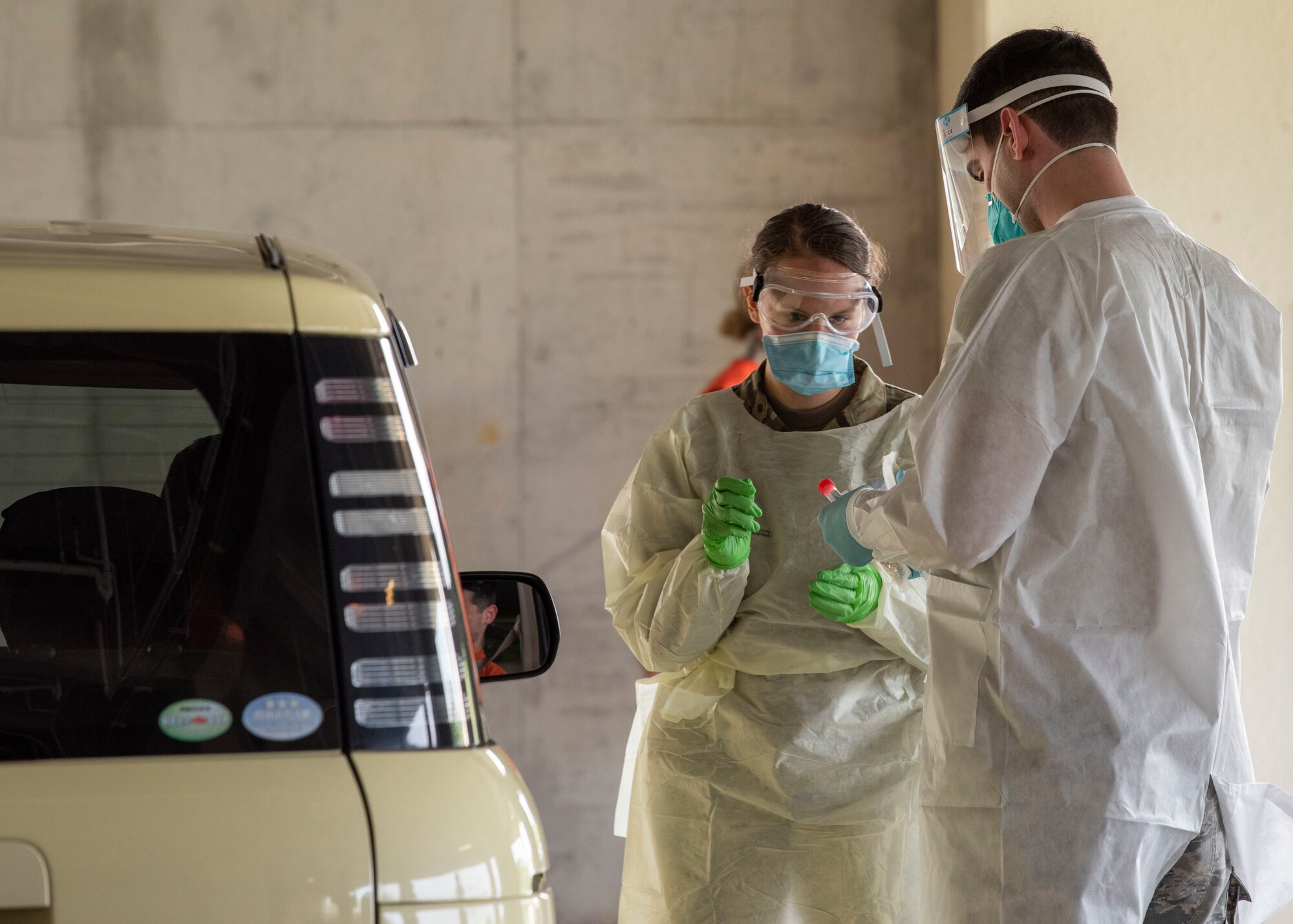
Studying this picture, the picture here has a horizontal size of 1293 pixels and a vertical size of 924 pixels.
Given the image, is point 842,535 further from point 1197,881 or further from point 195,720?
point 195,720

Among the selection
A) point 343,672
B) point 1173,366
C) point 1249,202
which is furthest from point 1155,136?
point 343,672

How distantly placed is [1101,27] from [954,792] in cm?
234

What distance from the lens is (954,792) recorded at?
136cm

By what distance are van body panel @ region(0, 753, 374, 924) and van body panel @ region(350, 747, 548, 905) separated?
2 cm

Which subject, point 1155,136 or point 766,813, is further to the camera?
point 1155,136

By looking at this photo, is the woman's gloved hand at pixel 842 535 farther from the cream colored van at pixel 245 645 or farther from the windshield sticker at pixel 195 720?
the windshield sticker at pixel 195 720

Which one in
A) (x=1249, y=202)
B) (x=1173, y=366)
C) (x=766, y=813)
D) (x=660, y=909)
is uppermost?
(x=1249, y=202)

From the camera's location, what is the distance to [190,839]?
0.75 metres

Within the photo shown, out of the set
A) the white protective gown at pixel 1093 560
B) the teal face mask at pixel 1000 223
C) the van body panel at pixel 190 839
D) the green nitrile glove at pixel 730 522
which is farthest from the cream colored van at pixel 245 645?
the teal face mask at pixel 1000 223

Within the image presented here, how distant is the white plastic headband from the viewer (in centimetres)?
142

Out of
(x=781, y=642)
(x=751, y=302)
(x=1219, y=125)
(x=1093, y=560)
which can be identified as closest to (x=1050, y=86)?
(x=1093, y=560)

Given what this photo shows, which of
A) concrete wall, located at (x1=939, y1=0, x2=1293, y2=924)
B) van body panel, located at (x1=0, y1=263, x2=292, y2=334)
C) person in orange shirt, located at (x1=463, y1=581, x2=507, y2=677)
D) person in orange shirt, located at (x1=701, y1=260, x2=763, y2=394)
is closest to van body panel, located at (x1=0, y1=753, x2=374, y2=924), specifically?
van body panel, located at (x1=0, y1=263, x2=292, y2=334)

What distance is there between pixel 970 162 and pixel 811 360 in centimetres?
47

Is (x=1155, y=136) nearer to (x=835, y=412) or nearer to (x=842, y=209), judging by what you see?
(x=842, y=209)
